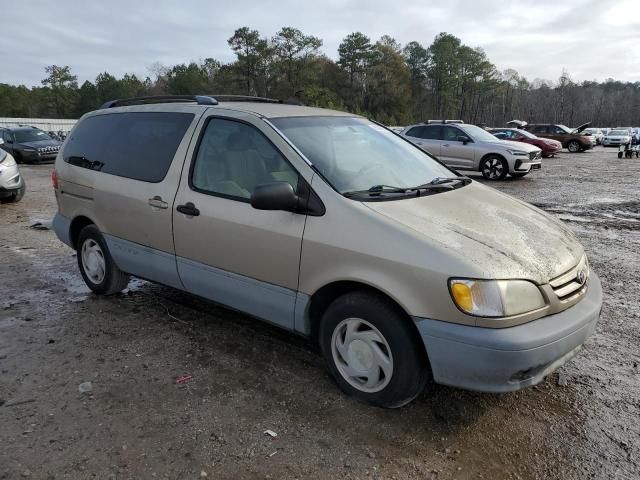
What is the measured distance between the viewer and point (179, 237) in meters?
3.70

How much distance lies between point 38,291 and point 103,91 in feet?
268

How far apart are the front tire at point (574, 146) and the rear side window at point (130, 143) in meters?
30.3

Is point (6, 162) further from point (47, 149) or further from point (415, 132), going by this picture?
point (415, 132)

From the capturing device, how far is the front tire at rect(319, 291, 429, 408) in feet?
8.78

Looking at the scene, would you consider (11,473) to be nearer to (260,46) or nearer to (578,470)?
(578,470)

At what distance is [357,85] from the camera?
269 feet

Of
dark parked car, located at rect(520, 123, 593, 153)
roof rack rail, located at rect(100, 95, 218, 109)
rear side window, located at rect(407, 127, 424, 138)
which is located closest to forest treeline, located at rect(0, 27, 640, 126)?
dark parked car, located at rect(520, 123, 593, 153)

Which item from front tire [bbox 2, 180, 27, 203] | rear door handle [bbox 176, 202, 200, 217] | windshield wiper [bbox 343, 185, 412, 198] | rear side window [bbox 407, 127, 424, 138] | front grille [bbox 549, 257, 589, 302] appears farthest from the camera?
rear side window [bbox 407, 127, 424, 138]

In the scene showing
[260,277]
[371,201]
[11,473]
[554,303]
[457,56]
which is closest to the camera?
[11,473]

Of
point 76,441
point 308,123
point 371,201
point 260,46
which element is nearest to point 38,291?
point 76,441

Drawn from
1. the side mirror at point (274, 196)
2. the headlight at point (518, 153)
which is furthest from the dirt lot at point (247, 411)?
the headlight at point (518, 153)

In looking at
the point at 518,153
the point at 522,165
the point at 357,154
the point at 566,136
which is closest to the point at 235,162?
the point at 357,154

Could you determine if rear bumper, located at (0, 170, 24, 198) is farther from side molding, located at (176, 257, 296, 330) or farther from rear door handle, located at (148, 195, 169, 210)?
side molding, located at (176, 257, 296, 330)

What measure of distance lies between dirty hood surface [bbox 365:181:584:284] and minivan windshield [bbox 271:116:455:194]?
0.31 m
